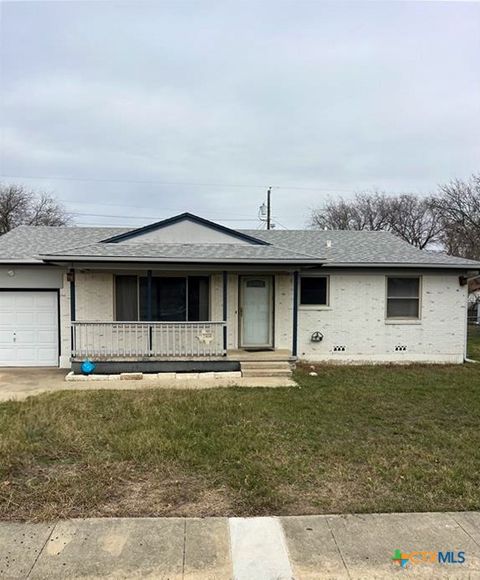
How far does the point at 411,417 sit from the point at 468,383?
3.61 m

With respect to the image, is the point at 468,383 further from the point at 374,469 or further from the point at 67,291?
the point at 67,291

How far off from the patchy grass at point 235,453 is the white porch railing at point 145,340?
80.4 inches

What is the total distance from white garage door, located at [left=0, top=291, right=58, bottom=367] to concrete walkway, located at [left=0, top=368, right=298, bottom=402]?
112 centimetres

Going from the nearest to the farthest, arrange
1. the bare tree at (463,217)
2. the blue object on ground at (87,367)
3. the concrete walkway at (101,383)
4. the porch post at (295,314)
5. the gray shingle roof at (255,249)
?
the concrete walkway at (101,383), the blue object on ground at (87,367), the gray shingle roof at (255,249), the porch post at (295,314), the bare tree at (463,217)

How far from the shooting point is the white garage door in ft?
36.9

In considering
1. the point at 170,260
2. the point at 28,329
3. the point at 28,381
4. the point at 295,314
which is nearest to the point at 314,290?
the point at 295,314

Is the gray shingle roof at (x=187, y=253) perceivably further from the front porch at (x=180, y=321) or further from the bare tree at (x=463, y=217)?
the bare tree at (x=463, y=217)

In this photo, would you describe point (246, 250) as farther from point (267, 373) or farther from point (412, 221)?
point (412, 221)

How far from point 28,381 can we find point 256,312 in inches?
230

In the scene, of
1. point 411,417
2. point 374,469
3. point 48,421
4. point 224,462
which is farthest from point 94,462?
point 411,417

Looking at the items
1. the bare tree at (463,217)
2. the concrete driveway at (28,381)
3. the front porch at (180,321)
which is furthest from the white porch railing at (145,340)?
the bare tree at (463,217)

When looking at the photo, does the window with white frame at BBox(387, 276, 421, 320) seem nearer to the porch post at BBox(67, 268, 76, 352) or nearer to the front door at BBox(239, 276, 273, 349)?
the front door at BBox(239, 276, 273, 349)

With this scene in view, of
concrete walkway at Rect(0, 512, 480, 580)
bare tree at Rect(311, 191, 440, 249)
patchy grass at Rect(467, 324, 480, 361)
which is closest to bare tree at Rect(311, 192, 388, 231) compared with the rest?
bare tree at Rect(311, 191, 440, 249)

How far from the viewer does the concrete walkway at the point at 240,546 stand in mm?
2873
